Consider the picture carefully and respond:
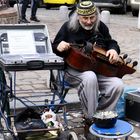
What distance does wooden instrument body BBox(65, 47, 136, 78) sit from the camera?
13.9ft

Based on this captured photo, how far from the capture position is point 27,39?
4.45 m

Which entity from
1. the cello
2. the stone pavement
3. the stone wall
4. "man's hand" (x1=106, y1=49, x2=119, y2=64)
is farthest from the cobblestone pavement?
"man's hand" (x1=106, y1=49, x2=119, y2=64)

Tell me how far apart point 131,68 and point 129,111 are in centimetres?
69

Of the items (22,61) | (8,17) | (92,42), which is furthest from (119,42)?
(22,61)

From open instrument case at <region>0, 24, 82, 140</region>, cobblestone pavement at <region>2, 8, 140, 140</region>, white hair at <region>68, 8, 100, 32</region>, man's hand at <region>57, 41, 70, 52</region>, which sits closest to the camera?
Answer: open instrument case at <region>0, 24, 82, 140</region>

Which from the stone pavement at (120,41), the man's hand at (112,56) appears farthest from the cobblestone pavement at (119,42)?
the man's hand at (112,56)

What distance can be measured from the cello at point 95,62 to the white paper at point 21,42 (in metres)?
0.37

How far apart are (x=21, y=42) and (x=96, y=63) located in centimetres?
74

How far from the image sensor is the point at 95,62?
14.1 ft

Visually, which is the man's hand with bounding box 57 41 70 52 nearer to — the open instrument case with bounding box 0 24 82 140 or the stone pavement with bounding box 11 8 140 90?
the open instrument case with bounding box 0 24 82 140

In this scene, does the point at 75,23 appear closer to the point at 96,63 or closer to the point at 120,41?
the point at 96,63

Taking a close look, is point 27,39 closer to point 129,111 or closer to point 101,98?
point 101,98

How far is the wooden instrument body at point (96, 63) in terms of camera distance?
13.9 ft

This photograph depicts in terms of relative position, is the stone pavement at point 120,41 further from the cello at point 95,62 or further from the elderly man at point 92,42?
the cello at point 95,62
